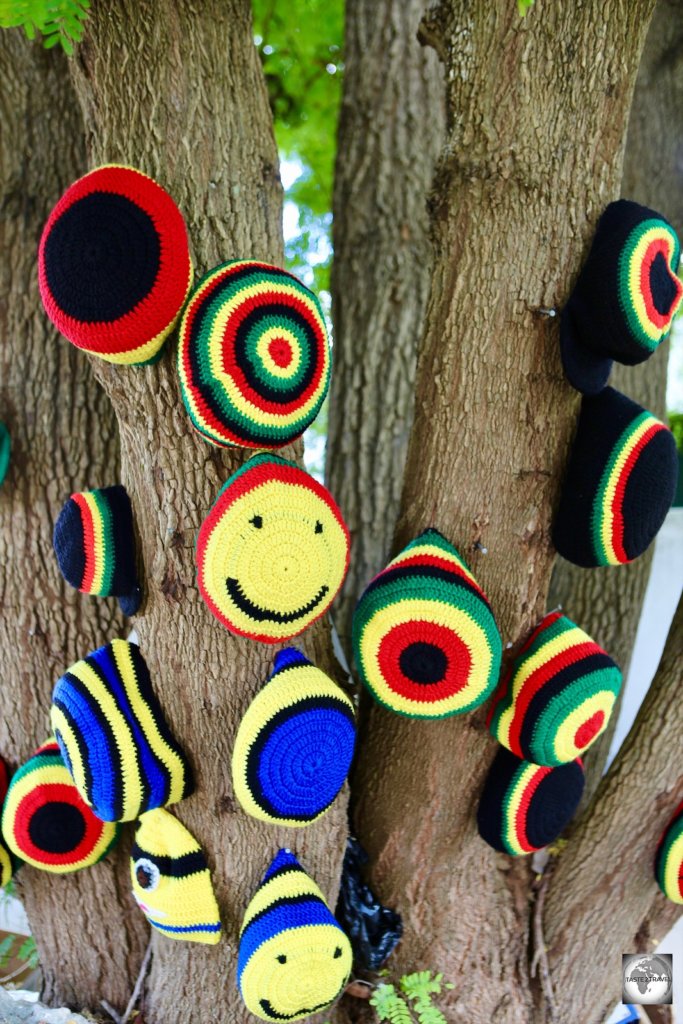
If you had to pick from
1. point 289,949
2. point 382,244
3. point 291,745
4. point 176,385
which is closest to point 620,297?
point 176,385

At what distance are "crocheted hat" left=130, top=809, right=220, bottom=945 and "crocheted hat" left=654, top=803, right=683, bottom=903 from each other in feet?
3.04

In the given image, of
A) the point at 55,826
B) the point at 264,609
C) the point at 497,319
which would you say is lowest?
the point at 55,826

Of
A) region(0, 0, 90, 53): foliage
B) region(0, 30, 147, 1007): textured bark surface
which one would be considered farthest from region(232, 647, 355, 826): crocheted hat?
region(0, 0, 90, 53): foliage

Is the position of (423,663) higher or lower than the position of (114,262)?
lower

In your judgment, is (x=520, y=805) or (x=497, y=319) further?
(x=520, y=805)

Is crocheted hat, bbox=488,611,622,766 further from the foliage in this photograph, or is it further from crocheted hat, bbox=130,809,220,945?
the foliage

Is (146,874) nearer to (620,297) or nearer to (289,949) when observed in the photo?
(289,949)

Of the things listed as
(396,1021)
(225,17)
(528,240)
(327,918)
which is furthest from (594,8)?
(396,1021)

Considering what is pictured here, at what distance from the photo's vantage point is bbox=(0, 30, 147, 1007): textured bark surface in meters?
1.74

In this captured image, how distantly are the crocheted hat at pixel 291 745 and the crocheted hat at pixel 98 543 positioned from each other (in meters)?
0.32

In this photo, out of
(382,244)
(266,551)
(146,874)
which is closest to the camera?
(266,551)

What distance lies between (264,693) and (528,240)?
0.94 metres

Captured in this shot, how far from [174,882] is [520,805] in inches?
27.3

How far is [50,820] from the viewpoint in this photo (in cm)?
162
